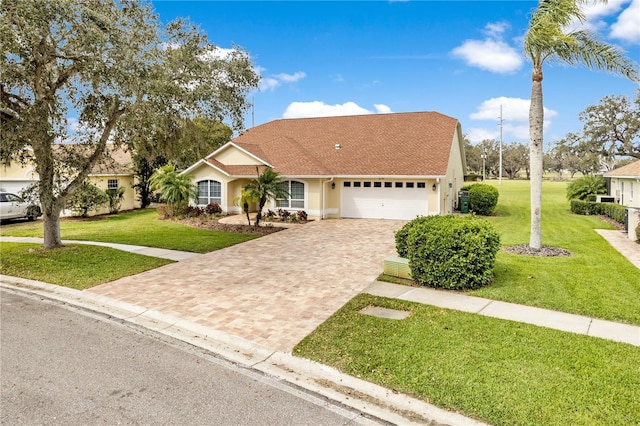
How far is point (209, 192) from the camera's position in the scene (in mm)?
24578

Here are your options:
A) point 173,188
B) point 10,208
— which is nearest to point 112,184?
point 10,208

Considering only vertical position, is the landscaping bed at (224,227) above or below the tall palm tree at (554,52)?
below

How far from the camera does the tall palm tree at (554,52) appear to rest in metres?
11.8

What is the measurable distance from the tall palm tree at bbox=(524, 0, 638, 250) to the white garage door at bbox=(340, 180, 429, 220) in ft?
30.4

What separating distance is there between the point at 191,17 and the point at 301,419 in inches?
515

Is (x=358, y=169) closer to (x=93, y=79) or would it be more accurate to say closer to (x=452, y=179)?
(x=452, y=179)

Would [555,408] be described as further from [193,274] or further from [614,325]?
[193,274]

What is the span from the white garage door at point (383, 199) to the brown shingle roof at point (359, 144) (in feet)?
3.27

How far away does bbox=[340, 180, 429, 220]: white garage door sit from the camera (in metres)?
22.1

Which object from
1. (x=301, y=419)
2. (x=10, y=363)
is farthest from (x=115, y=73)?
(x=301, y=419)

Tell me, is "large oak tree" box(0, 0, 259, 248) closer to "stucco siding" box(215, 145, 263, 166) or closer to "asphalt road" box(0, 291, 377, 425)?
"asphalt road" box(0, 291, 377, 425)

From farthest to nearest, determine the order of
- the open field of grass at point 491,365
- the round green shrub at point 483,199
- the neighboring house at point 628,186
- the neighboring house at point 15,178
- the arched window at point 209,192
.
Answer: the neighboring house at point 15,178 → the arched window at point 209,192 → the round green shrub at point 483,199 → the neighboring house at point 628,186 → the open field of grass at point 491,365

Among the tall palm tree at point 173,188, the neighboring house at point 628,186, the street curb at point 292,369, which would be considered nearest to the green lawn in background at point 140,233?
the tall palm tree at point 173,188

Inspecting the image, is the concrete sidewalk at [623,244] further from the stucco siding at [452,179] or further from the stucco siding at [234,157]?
the stucco siding at [234,157]
